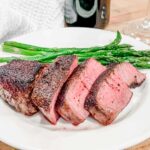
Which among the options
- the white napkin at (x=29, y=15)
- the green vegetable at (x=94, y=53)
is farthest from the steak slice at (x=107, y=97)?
the white napkin at (x=29, y=15)

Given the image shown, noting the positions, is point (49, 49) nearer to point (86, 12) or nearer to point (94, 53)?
point (94, 53)

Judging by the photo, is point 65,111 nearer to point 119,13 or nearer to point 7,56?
point 7,56

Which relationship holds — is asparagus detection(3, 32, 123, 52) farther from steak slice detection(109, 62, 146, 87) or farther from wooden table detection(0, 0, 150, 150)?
wooden table detection(0, 0, 150, 150)

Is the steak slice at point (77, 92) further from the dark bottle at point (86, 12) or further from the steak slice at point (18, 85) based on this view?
the dark bottle at point (86, 12)

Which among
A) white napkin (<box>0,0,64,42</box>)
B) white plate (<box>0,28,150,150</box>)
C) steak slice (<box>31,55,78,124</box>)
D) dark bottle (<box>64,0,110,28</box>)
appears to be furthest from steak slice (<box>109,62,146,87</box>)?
white napkin (<box>0,0,64,42</box>)

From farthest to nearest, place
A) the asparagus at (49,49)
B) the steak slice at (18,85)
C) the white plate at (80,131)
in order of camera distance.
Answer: the asparagus at (49,49) → the steak slice at (18,85) → the white plate at (80,131)
